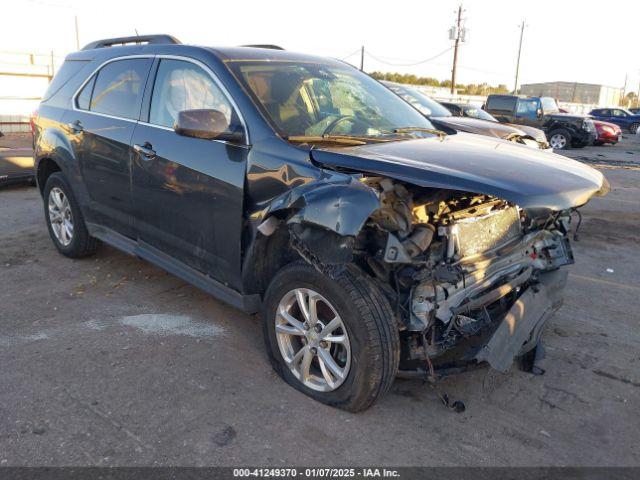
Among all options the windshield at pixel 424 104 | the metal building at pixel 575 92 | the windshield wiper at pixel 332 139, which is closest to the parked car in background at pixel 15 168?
the windshield at pixel 424 104

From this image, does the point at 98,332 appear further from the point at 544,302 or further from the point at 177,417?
the point at 544,302

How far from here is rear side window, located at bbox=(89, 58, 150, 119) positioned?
14.5ft

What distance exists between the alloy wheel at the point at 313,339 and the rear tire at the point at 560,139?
745 inches

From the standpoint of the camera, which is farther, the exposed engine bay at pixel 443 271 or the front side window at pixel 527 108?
the front side window at pixel 527 108

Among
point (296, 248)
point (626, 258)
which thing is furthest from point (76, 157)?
point (626, 258)

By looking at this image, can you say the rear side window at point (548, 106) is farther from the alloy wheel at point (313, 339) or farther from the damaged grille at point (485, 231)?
the alloy wheel at point (313, 339)

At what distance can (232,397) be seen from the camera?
324cm

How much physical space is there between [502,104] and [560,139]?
2389 millimetres

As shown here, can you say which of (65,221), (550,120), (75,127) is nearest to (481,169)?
(75,127)

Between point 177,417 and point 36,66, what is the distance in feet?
63.5

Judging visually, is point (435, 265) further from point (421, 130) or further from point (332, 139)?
point (421, 130)

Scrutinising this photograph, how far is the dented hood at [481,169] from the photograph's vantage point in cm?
270

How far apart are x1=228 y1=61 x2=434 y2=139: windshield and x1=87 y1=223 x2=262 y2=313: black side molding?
42.2 inches

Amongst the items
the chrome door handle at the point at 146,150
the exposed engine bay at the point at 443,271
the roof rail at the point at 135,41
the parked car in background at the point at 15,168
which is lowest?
the parked car in background at the point at 15,168
